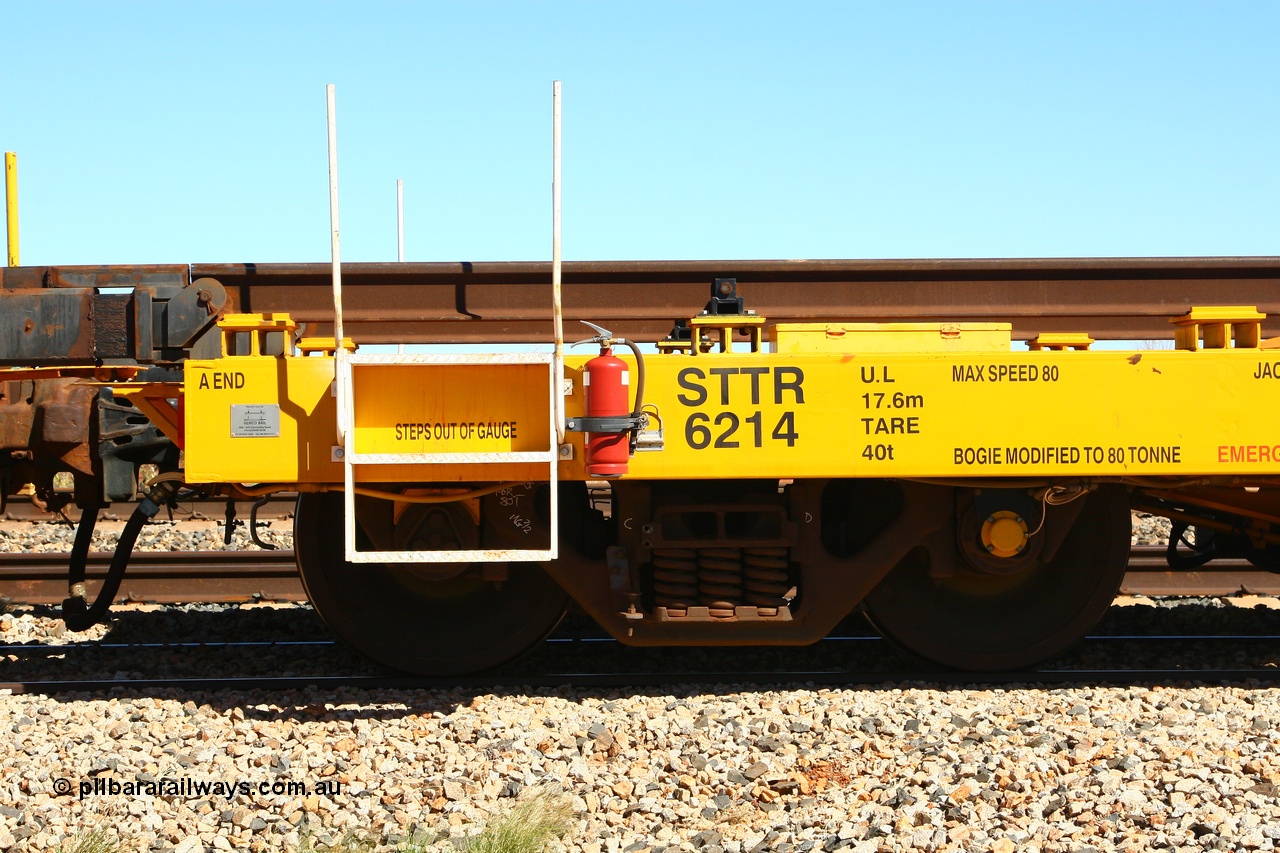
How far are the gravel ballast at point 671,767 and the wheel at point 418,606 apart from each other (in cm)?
31

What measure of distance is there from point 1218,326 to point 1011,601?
1.70 m

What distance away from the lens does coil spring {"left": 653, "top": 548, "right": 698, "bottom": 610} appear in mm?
5570

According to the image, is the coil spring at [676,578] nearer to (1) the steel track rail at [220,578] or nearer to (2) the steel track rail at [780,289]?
(2) the steel track rail at [780,289]

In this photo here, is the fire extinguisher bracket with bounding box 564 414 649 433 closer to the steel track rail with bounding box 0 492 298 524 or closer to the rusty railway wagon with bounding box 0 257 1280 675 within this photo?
the rusty railway wagon with bounding box 0 257 1280 675

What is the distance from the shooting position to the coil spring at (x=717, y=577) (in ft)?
18.2

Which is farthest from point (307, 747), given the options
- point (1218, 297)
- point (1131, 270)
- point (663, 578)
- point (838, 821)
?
point (1218, 297)

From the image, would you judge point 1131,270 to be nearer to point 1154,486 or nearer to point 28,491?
point 1154,486

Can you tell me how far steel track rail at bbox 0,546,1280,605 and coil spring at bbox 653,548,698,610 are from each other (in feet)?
10.7

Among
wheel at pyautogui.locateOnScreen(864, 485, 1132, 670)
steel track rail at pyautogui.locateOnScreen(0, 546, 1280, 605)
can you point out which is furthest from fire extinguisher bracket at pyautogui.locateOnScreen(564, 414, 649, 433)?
steel track rail at pyautogui.locateOnScreen(0, 546, 1280, 605)

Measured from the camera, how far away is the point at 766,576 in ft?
18.3

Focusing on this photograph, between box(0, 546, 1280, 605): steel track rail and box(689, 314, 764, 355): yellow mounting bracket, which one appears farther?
box(0, 546, 1280, 605): steel track rail

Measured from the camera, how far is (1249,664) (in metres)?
6.15

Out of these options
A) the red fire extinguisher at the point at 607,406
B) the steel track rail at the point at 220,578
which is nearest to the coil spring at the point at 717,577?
the red fire extinguisher at the point at 607,406

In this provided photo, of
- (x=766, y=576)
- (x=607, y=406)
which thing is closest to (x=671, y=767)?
(x=766, y=576)
